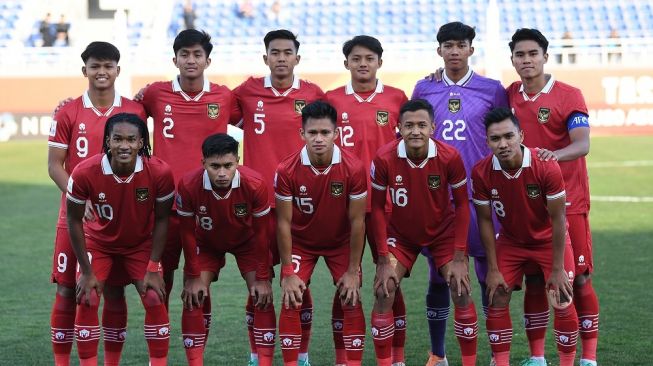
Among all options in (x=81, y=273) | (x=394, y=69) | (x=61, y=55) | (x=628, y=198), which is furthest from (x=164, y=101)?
(x=61, y=55)

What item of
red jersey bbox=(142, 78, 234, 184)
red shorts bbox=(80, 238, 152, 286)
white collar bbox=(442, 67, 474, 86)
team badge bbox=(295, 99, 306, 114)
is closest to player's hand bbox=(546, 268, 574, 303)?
white collar bbox=(442, 67, 474, 86)

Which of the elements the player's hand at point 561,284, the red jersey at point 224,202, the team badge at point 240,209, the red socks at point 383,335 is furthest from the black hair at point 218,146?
the player's hand at point 561,284

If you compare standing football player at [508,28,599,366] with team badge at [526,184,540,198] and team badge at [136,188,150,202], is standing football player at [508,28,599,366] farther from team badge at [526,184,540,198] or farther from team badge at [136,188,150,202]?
team badge at [136,188,150,202]

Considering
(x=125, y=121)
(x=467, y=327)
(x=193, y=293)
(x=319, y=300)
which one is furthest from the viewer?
(x=319, y=300)

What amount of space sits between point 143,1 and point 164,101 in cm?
2152

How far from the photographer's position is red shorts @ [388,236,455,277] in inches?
252

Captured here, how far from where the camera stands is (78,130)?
6457 mm

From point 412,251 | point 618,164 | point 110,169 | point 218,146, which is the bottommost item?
point 618,164

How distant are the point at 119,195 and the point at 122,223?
0.57 ft

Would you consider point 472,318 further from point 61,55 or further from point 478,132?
point 61,55

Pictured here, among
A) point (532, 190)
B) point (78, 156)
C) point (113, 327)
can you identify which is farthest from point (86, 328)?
point (532, 190)

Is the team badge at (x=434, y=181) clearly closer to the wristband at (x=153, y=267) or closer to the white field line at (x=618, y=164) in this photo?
A: the wristband at (x=153, y=267)

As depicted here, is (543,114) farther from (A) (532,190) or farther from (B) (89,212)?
(B) (89,212)

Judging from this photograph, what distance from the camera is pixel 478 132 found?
6773 mm
